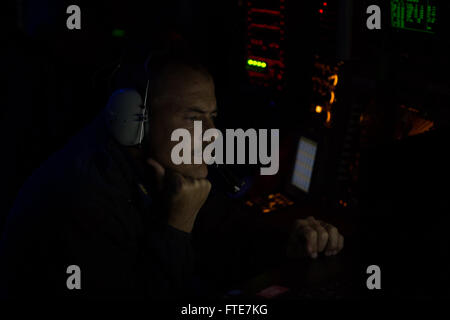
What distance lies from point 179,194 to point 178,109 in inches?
8.8

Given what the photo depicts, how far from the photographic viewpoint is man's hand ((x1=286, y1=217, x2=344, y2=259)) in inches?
61.5

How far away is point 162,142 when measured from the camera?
1.58 metres

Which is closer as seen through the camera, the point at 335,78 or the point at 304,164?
the point at 335,78

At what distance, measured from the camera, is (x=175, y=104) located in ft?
5.15

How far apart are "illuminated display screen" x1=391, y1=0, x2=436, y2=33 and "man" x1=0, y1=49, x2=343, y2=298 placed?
0.61 m

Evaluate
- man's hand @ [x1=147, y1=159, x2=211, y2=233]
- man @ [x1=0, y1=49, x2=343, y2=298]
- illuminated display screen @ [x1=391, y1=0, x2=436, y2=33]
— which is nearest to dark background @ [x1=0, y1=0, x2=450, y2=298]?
illuminated display screen @ [x1=391, y1=0, x2=436, y2=33]

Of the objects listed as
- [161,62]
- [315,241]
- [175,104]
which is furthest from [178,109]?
[315,241]

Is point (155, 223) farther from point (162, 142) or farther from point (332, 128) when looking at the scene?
point (332, 128)

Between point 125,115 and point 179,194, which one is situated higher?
point 125,115

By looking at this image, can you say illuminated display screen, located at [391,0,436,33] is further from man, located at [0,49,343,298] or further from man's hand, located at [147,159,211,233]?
man's hand, located at [147,159,211,233]

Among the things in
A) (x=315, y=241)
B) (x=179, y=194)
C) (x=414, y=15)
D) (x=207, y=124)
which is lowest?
(x=315, y=241)

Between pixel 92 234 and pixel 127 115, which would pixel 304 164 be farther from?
pixel 92 234
